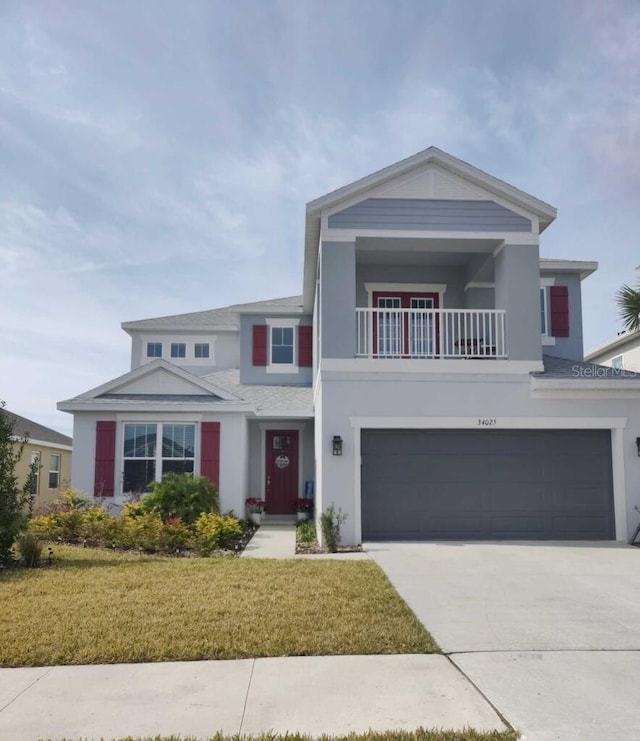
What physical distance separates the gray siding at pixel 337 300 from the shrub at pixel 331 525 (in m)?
2.87

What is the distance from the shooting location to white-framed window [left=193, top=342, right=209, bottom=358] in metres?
21.3

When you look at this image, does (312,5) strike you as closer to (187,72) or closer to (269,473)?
(187,72)

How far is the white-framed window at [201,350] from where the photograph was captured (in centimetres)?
2127

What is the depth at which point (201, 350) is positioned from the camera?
21.3 metres

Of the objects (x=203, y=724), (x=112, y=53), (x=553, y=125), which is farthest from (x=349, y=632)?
(x=553, y=125)

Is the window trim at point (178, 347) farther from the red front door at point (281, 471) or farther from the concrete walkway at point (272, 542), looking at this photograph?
the concrete walkway at point (272, 542)

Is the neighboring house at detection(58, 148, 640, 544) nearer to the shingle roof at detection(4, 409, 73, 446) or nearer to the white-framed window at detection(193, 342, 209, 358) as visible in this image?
the white-framed window at detection(193, 342, 209, 358)

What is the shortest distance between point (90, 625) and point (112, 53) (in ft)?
28.4

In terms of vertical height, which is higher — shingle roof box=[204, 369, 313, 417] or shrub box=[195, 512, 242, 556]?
shingle roof box=[204, 369, 313, 417]

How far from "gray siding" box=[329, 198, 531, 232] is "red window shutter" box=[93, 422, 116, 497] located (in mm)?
7822

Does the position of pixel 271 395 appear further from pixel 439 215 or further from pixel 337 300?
pixel 439 215

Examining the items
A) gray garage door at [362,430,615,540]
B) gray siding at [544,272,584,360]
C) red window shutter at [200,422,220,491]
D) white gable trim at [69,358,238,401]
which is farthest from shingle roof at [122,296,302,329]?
gray garage door at [362,430,615,540]

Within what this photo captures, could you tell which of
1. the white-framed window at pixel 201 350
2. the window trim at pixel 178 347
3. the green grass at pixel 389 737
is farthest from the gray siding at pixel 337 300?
the window trim at pixel 178 347

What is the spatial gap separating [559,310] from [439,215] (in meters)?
5.25
